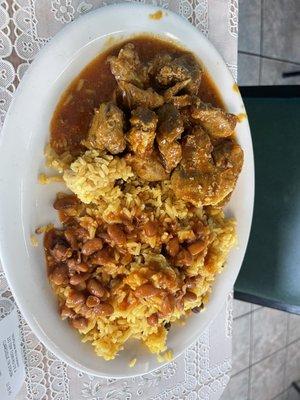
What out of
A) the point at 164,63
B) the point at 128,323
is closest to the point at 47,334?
the point at 128,323

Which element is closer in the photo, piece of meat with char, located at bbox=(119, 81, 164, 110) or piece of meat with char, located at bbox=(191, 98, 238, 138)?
piece of meat with char, located at bbox=(119, 81, 164, 110)

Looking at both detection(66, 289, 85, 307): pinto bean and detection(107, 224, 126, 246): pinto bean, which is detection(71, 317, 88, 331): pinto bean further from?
detection(107, 224, 126, 246): pinto bean

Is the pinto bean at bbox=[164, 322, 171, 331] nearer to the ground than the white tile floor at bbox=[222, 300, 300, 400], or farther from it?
farther from it

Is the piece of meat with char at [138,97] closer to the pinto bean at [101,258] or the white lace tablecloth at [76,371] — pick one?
the white lace tablecloth at [76,371]

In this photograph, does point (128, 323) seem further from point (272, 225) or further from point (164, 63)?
point (164, 63)

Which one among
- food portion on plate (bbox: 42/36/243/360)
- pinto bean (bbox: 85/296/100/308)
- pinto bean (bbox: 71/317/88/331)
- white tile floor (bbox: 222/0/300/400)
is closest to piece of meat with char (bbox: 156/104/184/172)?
food portion on plate (bbox: 42/36/243/360)

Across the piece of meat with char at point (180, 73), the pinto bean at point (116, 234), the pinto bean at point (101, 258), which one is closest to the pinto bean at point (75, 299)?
the pinto bean at point (101, 258)
